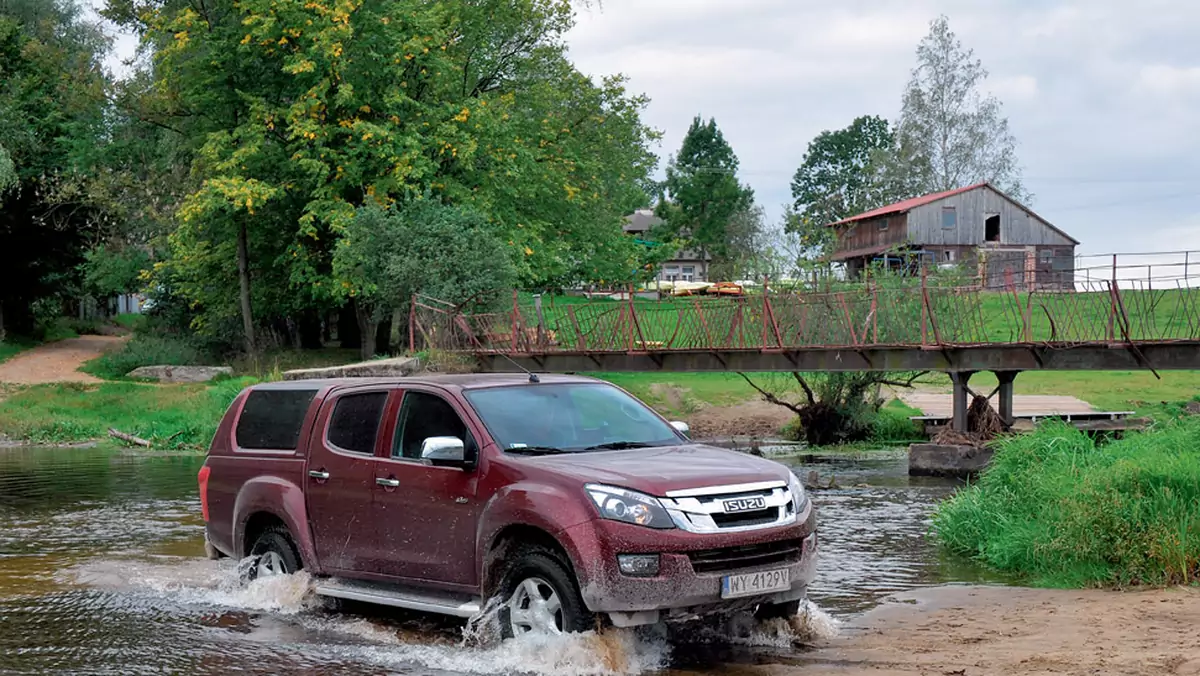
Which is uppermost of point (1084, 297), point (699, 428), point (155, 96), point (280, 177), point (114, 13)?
point (114, 13)

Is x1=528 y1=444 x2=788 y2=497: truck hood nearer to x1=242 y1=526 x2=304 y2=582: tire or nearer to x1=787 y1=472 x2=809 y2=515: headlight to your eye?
x1=787 y1=472 x2=809 y2=515: headlight

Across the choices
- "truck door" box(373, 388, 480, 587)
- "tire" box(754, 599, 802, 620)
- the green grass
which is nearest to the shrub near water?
"tire" box(754, 599, 802, 620)

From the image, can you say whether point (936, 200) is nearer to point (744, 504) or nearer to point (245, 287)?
point (245, 287)

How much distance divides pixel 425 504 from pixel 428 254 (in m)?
23.9

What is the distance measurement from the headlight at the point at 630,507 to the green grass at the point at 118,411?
2359 cm

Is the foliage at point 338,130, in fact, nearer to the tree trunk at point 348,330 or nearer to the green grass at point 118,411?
the tree trunk at point 348,330

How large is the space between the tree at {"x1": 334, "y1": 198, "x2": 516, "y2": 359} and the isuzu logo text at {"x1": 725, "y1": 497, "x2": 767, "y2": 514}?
23.5 meters

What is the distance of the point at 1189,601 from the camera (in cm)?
907

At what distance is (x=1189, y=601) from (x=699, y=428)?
74.8 ft

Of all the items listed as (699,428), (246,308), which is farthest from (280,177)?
(699,428)

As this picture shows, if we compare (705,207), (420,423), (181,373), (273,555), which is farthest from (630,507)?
(705,207)

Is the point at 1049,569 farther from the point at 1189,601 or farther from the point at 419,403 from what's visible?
the point at 419,403

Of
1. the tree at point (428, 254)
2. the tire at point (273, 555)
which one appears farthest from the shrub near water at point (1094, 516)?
the tree at point (428, 254)

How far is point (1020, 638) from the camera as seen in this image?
8305 millimetres
